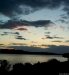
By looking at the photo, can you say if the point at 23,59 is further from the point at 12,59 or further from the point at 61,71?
the point at 61,71

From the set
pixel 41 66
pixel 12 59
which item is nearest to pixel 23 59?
pixel 12 59

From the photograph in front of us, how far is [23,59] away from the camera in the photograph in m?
7.50

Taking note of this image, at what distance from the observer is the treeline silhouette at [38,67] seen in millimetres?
6719

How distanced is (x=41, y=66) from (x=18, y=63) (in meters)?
0.61

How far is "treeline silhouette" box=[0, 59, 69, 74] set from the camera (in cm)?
672

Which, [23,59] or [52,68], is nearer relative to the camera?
[52,68]

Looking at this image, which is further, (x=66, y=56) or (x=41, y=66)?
(x=66, y=56)

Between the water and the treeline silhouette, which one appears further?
the water

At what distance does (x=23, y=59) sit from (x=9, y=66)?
21.1 inches

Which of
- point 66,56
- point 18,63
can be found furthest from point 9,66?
point 66,56

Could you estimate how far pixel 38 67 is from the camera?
22.6 ft

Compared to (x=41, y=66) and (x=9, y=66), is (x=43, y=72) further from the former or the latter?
(x=9, y=66)

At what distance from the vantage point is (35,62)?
730 centimetres

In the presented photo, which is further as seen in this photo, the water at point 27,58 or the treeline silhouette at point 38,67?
the water at point 27,58
